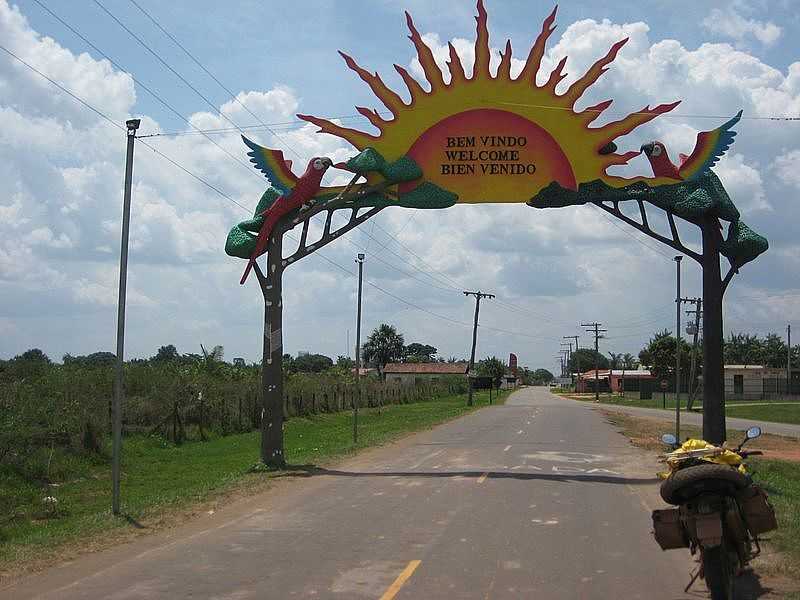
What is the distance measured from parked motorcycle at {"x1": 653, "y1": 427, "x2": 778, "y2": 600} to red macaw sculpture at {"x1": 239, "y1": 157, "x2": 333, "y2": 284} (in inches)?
574

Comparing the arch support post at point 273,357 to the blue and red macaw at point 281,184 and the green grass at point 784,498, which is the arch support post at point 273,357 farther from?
the green grass at point 784,498

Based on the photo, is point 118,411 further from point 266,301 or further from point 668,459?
point 668,459

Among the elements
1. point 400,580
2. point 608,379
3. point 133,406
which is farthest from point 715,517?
point 608,379

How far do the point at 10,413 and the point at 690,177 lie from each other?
56.9 feet

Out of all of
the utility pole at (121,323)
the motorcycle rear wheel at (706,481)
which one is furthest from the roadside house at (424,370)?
the motorcycle rear wheel at (706,481)

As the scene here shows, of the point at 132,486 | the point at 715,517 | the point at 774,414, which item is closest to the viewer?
the point at 715,517

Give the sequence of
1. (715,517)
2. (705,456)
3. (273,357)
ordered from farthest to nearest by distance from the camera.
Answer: (273,357) → (705,456) → (715,517)

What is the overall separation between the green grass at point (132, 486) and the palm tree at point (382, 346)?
4205 inches

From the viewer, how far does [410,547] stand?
11.0m

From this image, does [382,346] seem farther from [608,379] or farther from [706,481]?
[706,481]

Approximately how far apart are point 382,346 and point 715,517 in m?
143

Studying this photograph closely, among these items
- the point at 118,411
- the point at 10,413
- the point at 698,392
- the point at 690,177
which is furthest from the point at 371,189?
the point at 698,392

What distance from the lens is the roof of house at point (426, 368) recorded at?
469 feet

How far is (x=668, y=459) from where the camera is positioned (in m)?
8.28
